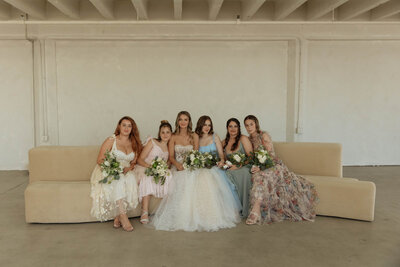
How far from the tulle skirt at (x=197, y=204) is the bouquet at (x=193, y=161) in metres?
0.08

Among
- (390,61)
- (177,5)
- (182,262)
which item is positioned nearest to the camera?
(182,262)

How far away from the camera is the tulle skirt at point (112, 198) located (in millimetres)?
4023

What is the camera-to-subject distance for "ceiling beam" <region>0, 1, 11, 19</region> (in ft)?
22.9

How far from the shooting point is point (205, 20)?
7.38 metres

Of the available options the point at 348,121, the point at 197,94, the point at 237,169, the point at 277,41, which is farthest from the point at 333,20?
the point at 237,169

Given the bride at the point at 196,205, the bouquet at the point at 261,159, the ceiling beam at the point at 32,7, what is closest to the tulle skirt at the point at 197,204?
the bride at the point at 196,205

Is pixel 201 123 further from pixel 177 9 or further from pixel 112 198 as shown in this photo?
pixel 177 9

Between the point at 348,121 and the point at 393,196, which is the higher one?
the point at 348,121

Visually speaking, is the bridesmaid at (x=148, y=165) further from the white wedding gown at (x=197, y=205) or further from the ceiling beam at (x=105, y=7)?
the ceiling beam at (x=105, y=7)

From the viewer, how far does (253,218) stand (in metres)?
Answer: 4.18

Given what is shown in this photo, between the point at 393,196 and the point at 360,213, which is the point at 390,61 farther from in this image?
the point at 360,213

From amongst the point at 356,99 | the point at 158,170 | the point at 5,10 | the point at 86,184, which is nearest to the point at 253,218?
the point at 158,170

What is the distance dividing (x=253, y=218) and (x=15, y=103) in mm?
6282

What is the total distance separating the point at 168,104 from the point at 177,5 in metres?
2.33
